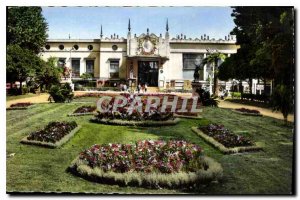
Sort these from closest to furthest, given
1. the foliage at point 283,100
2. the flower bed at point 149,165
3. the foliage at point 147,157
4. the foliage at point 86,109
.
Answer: the flower bed at point 149,165, the foliage at point 147,157, the foliage at point 283,100, the foliage at point 86,109

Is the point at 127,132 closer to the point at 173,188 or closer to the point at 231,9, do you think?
the point at 173,188

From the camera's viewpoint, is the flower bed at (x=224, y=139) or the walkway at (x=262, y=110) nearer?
the flower bed at (x=224, y=139)

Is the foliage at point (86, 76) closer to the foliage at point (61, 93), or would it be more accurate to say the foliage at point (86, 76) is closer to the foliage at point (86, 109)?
the foliage at point (61, 93)

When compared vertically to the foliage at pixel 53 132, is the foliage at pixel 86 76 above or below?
above

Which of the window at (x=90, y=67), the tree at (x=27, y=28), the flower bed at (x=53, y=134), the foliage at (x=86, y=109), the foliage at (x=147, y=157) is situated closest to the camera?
the foliage at (x=147, y=157)

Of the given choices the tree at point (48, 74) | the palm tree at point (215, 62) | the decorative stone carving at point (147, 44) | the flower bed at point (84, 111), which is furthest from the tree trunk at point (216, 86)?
the tree at point (48, 74)

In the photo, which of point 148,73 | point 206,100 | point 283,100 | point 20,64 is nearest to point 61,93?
point 20,64

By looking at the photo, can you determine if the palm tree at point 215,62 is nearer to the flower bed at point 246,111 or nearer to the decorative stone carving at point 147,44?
the flower bed at point 246,111

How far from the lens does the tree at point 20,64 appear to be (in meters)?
11.4

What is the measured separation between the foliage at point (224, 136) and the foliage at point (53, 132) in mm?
3749

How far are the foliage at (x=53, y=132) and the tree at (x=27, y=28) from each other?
2387mm

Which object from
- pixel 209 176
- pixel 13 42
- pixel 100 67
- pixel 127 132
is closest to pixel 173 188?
pixel 209 176

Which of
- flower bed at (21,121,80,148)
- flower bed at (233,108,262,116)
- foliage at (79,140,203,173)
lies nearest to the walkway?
flower bed at (233,108,262,116)

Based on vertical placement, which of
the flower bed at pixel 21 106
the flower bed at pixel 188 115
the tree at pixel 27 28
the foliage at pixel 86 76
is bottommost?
the flower bed at pixel 188 115
